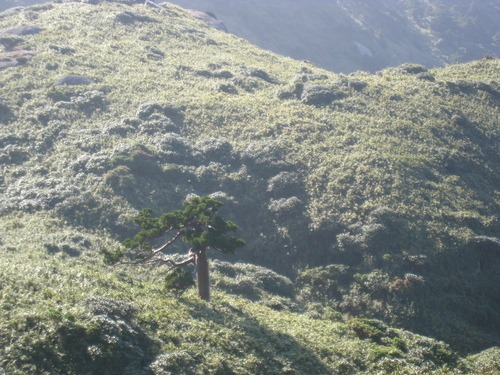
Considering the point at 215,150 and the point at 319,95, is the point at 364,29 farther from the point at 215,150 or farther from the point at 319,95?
the point at 215,150

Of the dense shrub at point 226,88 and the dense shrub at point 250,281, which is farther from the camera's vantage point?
the dense shrub at point 226,88

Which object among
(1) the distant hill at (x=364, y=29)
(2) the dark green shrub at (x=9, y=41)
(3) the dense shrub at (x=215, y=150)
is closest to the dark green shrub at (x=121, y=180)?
(3) the dense shrub at (x=215, y=150)

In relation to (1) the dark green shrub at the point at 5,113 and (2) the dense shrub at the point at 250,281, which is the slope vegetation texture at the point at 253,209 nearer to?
(2) the dense shrub at the point at 250,281

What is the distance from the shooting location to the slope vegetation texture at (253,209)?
2131 cm

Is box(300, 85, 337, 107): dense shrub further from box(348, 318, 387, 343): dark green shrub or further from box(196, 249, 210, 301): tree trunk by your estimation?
box(196, 249, 210, 301): tree trunk

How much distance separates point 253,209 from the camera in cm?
4428

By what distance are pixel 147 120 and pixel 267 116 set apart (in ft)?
40.7

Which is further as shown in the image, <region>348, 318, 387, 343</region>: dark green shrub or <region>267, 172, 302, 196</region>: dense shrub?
<region>267, 172, 302, 196</region>: dense shrub

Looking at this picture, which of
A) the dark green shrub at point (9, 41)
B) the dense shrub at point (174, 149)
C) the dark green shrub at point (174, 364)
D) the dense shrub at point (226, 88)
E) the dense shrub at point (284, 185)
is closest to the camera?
the dark green shrub at point (174, 364)

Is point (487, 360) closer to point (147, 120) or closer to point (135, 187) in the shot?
point (135, 187)

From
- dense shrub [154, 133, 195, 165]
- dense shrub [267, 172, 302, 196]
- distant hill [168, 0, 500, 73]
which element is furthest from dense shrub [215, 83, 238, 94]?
distant hill [168, 0, 500, 73]

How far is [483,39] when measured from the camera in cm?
17300

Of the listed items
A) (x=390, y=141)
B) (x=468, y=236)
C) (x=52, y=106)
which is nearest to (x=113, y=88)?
(x=52, y=106)

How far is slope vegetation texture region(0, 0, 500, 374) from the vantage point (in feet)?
69.9
